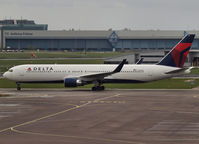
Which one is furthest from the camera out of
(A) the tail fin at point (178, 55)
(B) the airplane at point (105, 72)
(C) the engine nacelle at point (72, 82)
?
(A) the tail fin at point (178, 55)

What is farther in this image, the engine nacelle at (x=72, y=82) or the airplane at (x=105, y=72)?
the airplane at (x=105, y=72)

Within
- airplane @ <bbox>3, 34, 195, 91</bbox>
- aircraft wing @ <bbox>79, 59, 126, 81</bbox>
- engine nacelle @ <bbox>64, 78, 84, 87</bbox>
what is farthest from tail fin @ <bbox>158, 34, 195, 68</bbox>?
engine nacelle @ <bbox>64, 78, 84, 87</bbox>

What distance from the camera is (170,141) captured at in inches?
1136

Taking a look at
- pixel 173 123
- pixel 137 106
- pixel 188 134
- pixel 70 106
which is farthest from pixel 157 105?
pixel 188 134

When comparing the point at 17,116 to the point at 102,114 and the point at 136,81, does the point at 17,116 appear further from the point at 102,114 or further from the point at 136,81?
the point at 136,81

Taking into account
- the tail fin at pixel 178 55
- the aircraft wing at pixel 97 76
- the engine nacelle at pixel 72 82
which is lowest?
the engine nacelle at pixel 72 82

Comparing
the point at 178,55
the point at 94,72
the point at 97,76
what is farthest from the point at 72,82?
the point at 178,55

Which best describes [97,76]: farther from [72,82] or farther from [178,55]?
[178,55]

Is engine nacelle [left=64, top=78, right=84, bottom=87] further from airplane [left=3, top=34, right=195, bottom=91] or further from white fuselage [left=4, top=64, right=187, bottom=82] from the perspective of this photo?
white fuselage [left=4, top=64, right=187, bottom=82]

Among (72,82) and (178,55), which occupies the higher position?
(178,55)

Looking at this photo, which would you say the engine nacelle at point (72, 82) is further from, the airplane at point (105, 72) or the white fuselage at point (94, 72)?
the white fuselage at point (94, 72)

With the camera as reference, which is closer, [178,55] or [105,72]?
[105,72]

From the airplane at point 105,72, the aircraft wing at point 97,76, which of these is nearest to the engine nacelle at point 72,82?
the aircraft wing at point 97,76

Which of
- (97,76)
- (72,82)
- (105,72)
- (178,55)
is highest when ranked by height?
(178,55)
